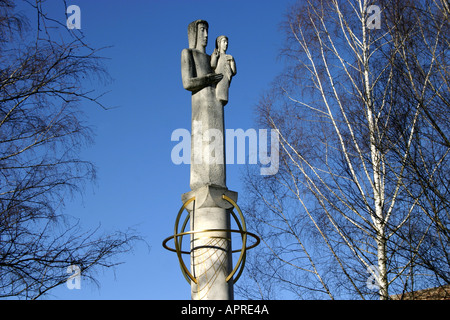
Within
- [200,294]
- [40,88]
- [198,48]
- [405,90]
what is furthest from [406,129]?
[40,88]

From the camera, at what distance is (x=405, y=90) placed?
26.9ft

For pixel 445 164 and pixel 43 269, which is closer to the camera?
pixel 43 269

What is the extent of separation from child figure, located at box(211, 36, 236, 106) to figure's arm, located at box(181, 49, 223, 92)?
0.12 metres

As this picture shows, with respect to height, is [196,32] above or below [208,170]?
above

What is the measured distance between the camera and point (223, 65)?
7.64 m

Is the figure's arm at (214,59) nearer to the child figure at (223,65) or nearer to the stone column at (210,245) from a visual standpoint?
the child figure at (223,65)

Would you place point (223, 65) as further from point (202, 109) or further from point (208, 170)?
point (208, 170)

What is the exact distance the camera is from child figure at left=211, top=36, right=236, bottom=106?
7375 millimetres

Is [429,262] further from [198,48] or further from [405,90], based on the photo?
[198,48]

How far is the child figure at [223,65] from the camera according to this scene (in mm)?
7375

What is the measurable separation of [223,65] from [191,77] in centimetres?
48

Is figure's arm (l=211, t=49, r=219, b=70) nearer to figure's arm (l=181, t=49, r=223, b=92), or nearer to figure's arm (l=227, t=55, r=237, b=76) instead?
figure's arm (l=227, t=55, r=237, b=76)

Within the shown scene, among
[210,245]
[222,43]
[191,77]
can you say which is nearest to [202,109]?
[191,77]
